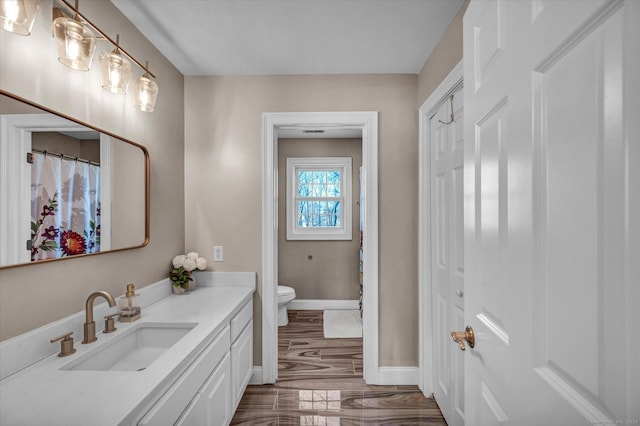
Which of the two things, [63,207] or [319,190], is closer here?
[63,207]

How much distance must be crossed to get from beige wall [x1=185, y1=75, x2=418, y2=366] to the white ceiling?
13 centimetres

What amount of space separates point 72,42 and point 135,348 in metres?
1.39

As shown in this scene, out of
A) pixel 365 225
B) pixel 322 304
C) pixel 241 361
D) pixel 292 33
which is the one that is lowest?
pixel 322 304

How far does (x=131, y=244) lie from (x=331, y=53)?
177 cm

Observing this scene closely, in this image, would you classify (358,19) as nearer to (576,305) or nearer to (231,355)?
(576,305)

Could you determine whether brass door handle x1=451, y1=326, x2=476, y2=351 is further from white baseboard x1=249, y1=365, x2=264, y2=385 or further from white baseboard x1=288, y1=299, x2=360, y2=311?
white baseboard x1=288, y1=299, x2=360, y2=311

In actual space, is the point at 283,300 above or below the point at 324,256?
below

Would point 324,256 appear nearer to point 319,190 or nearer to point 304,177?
point 319,190

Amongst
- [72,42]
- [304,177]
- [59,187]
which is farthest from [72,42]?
[304,177]

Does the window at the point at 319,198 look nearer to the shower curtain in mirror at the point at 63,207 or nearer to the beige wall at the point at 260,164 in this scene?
the beige wall at the point at 260,164

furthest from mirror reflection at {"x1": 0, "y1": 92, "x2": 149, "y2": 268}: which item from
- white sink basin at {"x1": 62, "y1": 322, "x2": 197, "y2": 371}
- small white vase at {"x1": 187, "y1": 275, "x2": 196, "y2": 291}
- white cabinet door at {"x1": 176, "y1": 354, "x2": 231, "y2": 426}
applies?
white cabinet door at {"x1": 176, "y1": 354, "x2": 231, "y2": 426}

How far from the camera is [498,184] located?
0.79 meters

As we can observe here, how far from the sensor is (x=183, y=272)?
231 centimetres

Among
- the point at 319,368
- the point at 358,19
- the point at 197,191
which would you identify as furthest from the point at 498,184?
the point at 319,368
